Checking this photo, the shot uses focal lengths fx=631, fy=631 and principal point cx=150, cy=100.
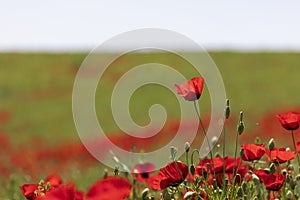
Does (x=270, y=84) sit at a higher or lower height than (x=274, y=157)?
higher

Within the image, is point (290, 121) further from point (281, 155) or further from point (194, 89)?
point (194, 89)

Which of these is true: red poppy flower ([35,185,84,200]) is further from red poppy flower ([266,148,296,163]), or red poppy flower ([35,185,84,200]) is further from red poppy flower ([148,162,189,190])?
red poppy flower ([266,148,296,163])

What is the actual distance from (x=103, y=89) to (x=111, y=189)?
16.6 m

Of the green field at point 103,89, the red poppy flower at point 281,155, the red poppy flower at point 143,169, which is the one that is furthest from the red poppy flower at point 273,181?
the green field at point 103,89

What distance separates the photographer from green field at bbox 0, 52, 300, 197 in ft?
44.0

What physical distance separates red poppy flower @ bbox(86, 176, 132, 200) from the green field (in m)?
9.40

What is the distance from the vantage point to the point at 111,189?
4.64ft

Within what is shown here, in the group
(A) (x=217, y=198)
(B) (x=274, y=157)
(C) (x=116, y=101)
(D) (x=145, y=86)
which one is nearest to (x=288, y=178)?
(B) (x=274, y=157)

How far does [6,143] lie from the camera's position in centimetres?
1132

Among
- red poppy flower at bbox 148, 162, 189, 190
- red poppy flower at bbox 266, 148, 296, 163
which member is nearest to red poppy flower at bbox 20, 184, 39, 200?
red poppy flower at bbox 148, 162, 189, 190

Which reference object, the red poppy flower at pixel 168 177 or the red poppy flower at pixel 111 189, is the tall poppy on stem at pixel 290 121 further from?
the red poppy flower at pixel 111 189

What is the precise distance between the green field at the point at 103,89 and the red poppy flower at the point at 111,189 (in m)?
9.40

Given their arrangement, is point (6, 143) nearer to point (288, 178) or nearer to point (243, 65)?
point (288, 178)

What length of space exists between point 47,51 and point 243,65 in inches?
320
